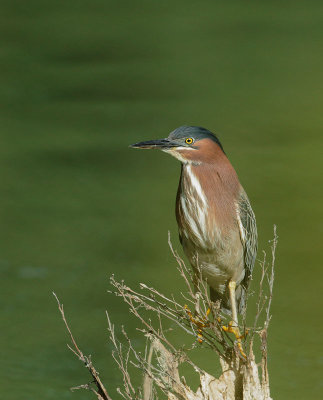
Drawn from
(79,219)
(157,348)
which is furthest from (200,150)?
(79,219)

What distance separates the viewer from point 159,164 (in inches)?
293

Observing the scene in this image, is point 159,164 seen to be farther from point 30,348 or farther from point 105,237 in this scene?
point 30,348

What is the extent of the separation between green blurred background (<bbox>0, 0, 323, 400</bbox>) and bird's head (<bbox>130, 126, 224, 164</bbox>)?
84.5 inches

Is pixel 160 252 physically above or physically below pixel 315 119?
below

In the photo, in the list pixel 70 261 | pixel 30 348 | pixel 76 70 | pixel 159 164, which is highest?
pixel 76 70

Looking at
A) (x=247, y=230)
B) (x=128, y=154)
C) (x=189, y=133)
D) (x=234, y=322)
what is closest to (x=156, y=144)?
(x=189, y=133)

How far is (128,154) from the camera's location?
25.1 feet

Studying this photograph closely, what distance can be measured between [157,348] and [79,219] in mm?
3997

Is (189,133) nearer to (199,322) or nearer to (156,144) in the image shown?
(156,144)

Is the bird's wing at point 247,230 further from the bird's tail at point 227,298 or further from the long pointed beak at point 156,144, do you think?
the long pointed beak at point 156,144

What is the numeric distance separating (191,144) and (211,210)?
0.25 m

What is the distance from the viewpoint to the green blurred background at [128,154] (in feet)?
17.0

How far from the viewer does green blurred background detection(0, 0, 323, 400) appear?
5.18 metres

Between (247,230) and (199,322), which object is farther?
(247,230)
